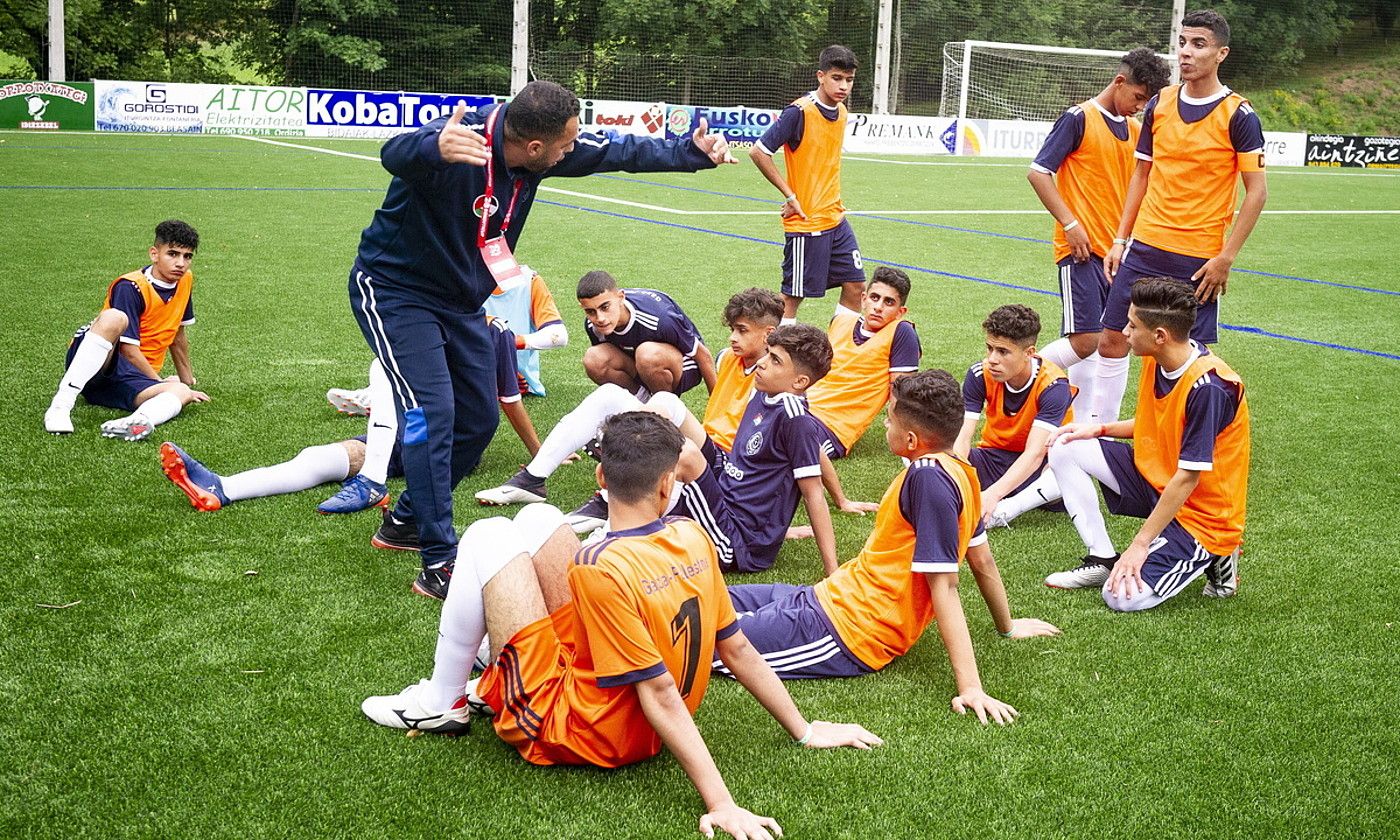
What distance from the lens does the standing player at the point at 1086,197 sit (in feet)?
21.8

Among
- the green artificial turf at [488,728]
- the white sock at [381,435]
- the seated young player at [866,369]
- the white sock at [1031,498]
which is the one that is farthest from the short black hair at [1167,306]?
the white sock at [381,435]

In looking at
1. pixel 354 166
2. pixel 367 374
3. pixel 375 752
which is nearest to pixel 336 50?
pixel 354 166

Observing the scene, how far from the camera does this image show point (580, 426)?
565 cm

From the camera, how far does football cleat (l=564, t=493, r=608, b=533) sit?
5.35 metres

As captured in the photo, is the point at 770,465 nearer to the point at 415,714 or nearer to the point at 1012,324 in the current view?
the point at 1012,324

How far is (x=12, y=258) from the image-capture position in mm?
11266

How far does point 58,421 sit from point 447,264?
3.17 m

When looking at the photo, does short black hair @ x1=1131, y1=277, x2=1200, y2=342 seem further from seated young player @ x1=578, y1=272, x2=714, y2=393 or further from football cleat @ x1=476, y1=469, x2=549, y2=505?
football cleat @ x1=476, y1=469, x2=549, y2=505

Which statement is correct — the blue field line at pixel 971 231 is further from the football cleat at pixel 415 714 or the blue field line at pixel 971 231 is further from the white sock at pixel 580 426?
the football cleat at pixel 415 714

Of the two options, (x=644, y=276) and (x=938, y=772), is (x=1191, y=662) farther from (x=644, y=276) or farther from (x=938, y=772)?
(x=644, y=276)

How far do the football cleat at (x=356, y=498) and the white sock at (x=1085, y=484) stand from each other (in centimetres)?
299

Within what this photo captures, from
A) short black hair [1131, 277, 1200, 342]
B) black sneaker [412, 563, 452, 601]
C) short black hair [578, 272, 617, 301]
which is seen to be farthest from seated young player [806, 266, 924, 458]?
black sneaker [412, 563, 452, 601]

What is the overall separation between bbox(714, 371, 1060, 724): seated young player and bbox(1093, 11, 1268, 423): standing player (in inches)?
99.4

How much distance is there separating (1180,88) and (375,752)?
501 centimetres
